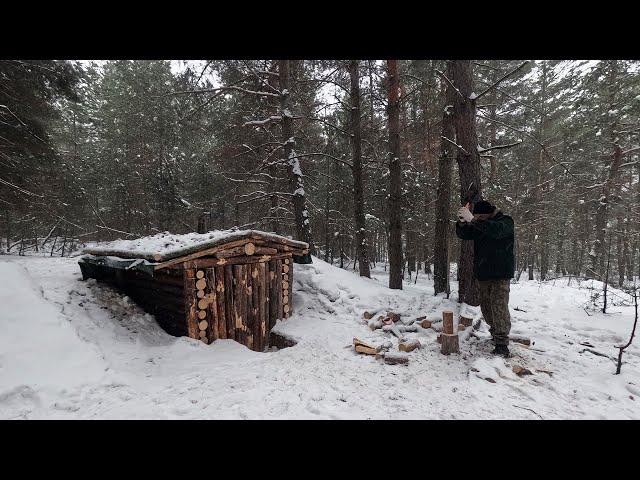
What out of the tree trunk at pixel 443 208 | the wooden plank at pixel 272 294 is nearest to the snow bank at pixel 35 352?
the wooden plank at pixel 272 294

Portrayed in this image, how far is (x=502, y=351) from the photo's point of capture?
4.81m

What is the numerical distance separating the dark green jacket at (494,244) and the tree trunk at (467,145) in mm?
2179

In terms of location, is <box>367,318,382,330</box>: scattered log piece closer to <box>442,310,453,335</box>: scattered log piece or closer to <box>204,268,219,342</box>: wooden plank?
<box>442,310,453,335</box>: scattered log piece

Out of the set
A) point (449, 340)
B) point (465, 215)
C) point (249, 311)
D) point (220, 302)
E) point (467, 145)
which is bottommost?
point (449, 340)

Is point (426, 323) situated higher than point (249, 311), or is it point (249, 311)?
point (249, 311)

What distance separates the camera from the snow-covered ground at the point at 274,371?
3.46 metres

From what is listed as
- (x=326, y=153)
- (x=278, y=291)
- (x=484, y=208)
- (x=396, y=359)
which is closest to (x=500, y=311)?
(x=484, y=208)

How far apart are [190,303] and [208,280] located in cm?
52

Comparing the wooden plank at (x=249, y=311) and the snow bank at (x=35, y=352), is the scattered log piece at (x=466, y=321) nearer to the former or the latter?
the wooden plank at (x=249, y=311)

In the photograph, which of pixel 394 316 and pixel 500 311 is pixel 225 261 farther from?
pixel 500 311

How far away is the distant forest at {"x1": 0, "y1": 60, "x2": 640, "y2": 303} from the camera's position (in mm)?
10062

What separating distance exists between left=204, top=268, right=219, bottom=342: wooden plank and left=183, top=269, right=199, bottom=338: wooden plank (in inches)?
10.1
